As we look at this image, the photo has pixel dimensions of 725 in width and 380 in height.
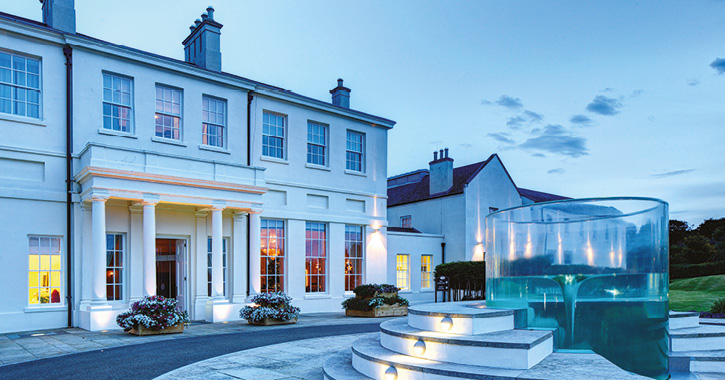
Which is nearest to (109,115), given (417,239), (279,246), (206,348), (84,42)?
(84,42)

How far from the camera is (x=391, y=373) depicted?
589 centimetres

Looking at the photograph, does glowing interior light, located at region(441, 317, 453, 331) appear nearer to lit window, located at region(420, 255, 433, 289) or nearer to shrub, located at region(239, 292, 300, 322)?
shrub, located at region(239, 292, 300, 322)

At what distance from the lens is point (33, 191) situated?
13.0 m

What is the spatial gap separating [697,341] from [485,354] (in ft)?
12.6

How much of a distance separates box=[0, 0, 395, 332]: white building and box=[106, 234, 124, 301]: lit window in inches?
1.1

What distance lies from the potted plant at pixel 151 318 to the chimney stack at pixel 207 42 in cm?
856

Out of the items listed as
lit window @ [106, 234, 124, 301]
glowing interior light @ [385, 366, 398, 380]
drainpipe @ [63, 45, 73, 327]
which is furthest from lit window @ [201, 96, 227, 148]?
glowing interior light @ [385, 366, 398, 380]

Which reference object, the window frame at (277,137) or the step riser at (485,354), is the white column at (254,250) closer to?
the window frame at (277,137)

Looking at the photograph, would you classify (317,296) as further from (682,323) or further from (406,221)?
(682,323)

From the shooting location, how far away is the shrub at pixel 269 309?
14.2 meters

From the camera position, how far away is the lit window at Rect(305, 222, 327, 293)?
18719mm

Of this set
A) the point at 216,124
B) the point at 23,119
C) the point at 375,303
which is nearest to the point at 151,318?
the point at 23,119

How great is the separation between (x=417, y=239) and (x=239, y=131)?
1027 cm

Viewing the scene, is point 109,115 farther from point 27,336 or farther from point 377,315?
point 377,315
